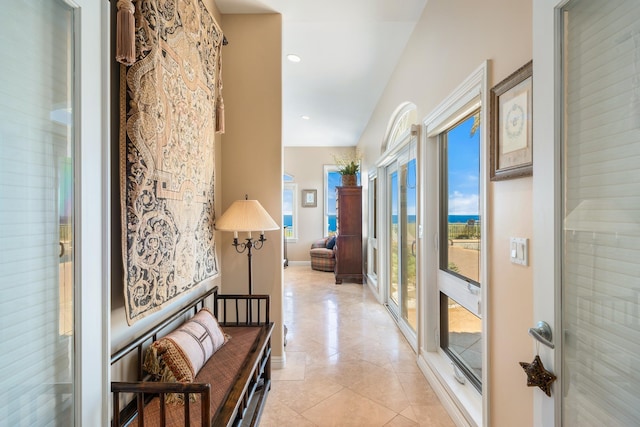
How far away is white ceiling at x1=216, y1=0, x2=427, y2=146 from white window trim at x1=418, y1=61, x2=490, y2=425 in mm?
1013

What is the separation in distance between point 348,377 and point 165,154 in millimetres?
2116

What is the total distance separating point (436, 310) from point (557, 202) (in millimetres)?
1775

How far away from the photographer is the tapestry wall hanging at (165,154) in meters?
1.23

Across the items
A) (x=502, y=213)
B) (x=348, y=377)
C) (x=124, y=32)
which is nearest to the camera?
(x=124, y=32)

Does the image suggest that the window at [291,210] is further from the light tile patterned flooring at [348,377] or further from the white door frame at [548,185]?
the white door frame at [548,185]

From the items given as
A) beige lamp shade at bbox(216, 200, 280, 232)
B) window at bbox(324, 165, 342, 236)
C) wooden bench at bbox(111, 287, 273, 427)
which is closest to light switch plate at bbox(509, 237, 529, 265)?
wooden bench at bbox(111, 287, 273, 427)

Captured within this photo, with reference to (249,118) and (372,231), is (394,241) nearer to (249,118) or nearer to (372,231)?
(372,231)

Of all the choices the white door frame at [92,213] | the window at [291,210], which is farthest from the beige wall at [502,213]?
the window at [291,210]

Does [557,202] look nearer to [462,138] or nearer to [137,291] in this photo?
[462,138]

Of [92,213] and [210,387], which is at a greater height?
[92,213]

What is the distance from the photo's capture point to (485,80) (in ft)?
4.89

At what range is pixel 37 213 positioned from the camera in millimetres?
715

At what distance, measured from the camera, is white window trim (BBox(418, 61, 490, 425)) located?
153 centimetres

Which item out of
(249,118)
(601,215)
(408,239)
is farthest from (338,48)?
(601,215)
